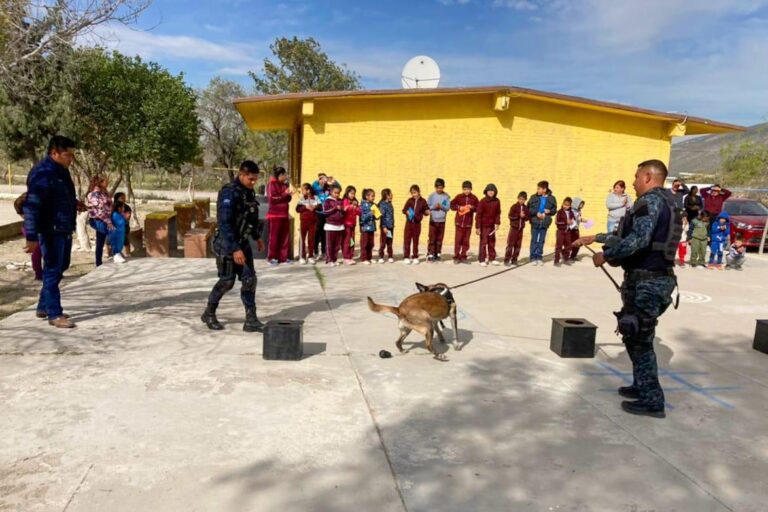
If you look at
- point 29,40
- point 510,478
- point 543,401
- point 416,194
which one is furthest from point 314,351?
point 29,40

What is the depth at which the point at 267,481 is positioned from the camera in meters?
2.88

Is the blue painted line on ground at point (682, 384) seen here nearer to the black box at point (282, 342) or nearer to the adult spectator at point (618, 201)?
the black box at point (282, 342)

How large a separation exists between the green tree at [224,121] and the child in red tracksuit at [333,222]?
3219cm

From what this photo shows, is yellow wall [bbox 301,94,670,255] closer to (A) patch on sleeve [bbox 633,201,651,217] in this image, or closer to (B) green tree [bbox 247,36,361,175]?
(A) patch on sleeve [bbox 633,201,651,217]

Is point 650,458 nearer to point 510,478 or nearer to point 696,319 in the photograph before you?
point 510,478

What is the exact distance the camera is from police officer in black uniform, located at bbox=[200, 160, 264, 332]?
5.27 metres

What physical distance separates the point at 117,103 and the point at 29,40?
28.0 ft

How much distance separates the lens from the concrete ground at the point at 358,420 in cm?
283

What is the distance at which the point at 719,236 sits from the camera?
1162 cm

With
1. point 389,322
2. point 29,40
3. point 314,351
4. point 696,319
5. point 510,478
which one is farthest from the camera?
point 29,40

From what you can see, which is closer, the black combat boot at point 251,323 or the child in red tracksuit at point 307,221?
the black combat boot at point 251,323

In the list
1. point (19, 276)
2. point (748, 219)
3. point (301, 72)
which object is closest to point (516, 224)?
point (19, 276)

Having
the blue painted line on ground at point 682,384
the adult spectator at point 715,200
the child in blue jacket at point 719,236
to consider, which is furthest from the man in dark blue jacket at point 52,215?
the adult spectator at point 715,200

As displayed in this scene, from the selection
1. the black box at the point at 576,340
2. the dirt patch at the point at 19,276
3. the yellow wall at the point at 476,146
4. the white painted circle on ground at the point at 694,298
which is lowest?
the dirt patch at the point at 19,276
